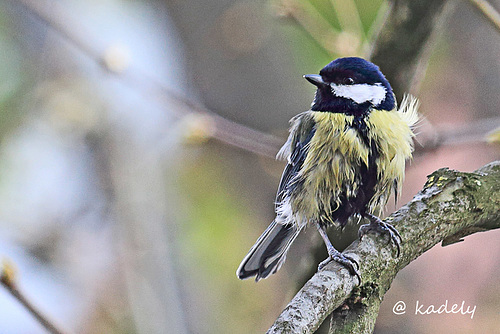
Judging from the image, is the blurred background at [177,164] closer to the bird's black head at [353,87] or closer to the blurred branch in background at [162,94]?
the bird's black head at [353,87]

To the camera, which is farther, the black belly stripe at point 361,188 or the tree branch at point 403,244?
the black belly stripe at point 361,188

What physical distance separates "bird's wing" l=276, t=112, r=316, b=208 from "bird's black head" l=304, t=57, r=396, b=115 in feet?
0.35

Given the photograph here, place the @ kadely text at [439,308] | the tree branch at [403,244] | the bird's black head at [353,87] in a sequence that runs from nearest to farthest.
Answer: the tree branch at [403,244] → the bird's black head at [353,87] → the @ kadely text at [439,308]

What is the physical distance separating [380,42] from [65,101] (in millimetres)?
2254

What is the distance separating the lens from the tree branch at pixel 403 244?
150 cm

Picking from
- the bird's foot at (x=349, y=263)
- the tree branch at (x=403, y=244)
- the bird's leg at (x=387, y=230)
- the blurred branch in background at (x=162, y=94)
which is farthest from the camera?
the blurred branch in background at (x=162, y=94)

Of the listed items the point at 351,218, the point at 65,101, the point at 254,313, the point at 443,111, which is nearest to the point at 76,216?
the point at 65,101

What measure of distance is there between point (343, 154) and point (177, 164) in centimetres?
184

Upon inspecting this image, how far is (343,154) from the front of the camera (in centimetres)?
220

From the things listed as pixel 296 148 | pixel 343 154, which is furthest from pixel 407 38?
pixel 296 148

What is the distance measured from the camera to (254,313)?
3580 mm

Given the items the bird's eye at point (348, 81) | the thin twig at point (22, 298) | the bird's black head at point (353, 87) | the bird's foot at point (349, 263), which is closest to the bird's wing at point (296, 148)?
the bird's black head at point (353, 87)

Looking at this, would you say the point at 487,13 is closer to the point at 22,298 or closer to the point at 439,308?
the point at 439,308

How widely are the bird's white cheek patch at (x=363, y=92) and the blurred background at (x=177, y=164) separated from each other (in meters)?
0.40
